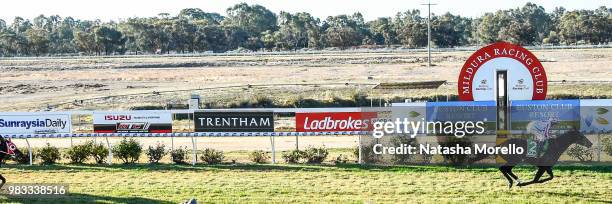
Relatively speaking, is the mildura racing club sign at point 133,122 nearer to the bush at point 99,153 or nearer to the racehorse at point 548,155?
the bush at point 99,153

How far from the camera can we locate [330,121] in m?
18.1

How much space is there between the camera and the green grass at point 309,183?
13.2 meters

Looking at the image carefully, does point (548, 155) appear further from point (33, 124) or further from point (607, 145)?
point (33, 124)

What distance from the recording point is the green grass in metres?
13.2

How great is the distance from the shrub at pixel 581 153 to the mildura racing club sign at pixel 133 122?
9968mm

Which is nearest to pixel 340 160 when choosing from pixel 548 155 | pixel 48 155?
pixel 48 155

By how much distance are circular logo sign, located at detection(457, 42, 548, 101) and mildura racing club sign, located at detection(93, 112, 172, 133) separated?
468 inches

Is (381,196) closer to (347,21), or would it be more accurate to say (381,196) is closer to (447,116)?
(447,116)

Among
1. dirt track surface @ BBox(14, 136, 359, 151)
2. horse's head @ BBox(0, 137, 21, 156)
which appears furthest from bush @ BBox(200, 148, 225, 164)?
horse's head @ BBox(0, 137, 21, 156)

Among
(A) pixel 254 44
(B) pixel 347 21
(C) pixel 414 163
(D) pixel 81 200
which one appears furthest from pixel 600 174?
(B) pixel 347 21

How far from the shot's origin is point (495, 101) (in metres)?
8.73

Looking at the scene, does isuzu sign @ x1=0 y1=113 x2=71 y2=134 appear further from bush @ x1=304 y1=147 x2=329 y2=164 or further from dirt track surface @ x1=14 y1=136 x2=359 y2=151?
bush @ x1=304 y1=147 x2=329 y2=164

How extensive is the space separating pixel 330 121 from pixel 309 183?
130 inches

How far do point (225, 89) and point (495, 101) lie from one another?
112ft
